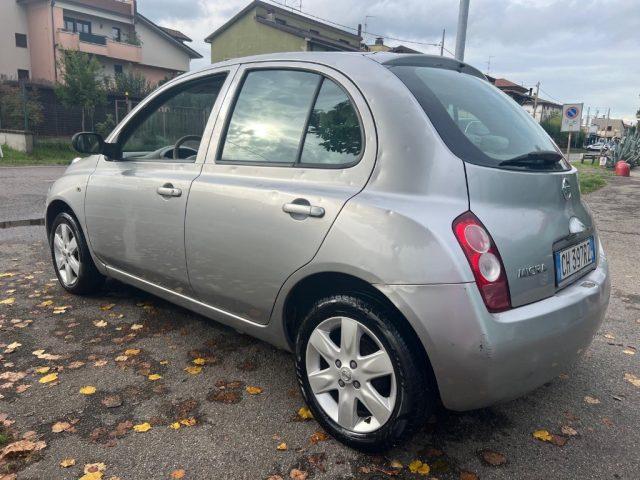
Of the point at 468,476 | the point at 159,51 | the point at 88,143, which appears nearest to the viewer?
the point at 468,476

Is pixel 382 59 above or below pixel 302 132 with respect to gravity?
above

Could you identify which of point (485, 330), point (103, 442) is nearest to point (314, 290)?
point (485, 330)

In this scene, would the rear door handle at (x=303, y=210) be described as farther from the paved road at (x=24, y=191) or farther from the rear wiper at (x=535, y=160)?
the paved road at (x=24, y=191)

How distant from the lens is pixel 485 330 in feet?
6.50

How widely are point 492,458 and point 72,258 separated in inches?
137

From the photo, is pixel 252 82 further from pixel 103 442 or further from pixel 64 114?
pixel 64 114

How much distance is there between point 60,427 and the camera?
2545mm

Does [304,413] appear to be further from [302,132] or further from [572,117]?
[572,117]

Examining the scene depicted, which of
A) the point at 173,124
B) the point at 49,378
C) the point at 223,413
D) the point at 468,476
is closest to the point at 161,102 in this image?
the point at 173,124

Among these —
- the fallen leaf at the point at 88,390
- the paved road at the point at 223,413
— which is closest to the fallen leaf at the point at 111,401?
the paved road at the point at 223,413

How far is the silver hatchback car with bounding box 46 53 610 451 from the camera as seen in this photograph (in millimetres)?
2059

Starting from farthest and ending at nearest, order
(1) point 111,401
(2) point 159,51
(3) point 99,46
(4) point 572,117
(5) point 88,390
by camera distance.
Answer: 1. (2) point 159,51
2. (3) point 99,46
3. (4) point 572,117
4. (5) point 88,390
5. (1) point 111,401

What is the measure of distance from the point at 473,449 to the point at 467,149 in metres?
1.39

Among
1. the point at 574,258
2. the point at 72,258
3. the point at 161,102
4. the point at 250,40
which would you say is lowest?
the point at 72,258
